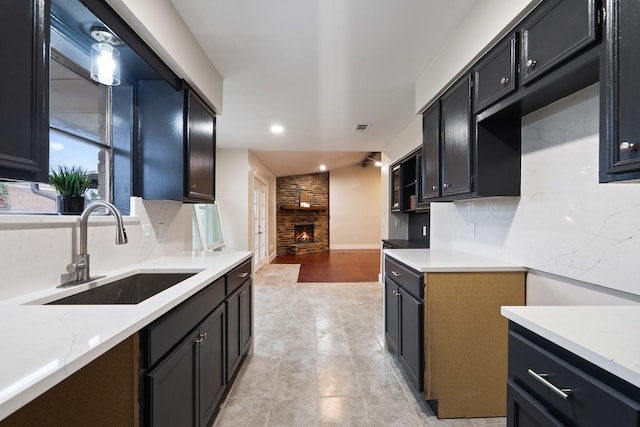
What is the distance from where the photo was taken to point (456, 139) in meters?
1.98

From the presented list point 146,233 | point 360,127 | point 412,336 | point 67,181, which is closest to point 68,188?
point 67,181

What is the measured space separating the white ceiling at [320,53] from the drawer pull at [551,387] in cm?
190

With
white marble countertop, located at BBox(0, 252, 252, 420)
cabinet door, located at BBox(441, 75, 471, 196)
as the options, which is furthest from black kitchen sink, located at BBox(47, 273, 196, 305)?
cabinet door, located at BBox(441, 75, 471, 196)

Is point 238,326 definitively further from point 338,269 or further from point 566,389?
point 338,269

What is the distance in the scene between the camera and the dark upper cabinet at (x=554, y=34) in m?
1.04

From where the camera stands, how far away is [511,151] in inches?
69.7

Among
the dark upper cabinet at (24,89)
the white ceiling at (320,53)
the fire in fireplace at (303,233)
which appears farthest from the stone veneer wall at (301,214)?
the dark upper cabinet at (24,89)

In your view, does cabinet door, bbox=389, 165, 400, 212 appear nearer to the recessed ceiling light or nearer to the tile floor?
the tile floor

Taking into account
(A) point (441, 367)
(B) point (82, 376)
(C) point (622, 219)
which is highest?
(C) point (622, 219)

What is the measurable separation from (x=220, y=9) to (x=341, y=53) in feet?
2.94

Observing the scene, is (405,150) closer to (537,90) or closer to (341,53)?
(341,53)

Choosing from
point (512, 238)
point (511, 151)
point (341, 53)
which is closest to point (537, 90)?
point (511, 151)

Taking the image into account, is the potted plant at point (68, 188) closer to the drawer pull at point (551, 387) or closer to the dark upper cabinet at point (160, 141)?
the dark upper cabinet at point (160, 141)

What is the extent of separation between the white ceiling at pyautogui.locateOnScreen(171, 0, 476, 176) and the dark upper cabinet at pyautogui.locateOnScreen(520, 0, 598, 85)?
57 cm
